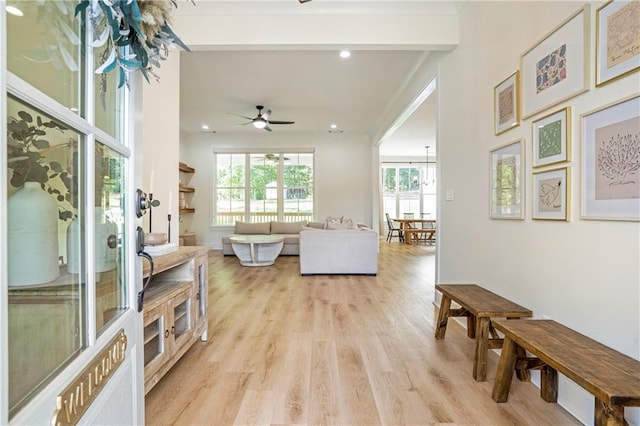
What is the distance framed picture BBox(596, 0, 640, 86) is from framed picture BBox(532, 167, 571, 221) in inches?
18.1

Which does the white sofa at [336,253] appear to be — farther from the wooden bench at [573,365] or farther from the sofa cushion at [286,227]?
the wooden bench at [573,365]

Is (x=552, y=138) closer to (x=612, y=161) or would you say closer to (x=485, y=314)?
(x=612, y=161)

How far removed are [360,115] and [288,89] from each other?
6.57 ft

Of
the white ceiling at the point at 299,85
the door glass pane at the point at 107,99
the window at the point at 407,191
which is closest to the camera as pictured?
the door glass pane at the point at 107,99

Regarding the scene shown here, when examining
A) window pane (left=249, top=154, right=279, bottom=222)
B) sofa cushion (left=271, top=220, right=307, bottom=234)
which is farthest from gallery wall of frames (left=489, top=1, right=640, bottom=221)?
window pane (left=249, top=154, right=279, bottom=222)

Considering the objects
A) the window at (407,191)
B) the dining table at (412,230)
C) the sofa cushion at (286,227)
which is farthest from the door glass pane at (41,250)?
the window at (407,191)

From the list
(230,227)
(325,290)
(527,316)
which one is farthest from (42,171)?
(230,227)

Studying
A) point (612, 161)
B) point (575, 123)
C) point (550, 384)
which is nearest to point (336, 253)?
point (550, 384)

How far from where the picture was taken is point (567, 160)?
1.60m

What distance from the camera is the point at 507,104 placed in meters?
2.13

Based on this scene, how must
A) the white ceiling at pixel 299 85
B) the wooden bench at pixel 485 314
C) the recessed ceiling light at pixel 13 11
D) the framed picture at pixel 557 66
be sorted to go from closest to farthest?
1. the recessed ceiling light at pixel 13 11
2. the framed picture at pixel 557 66
3. the wooden bench at pixel 485 314
4. the white ceiling at pixel 299 85

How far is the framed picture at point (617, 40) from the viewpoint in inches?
49.8

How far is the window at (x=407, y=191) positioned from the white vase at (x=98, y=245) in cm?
1046

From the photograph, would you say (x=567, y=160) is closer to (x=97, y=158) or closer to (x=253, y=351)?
(x=97, y=158)
